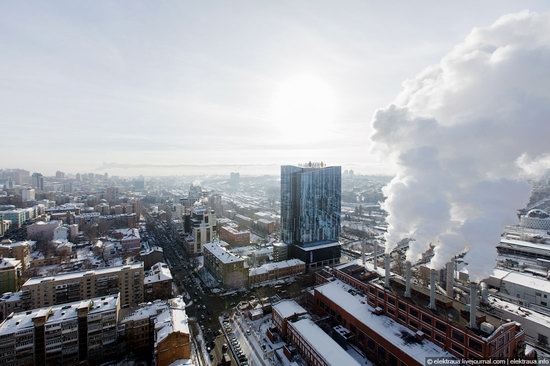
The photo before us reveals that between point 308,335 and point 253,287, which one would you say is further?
point 253,287

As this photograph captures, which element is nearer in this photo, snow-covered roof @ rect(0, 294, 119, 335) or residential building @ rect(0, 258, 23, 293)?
snow-covered roof @ rect(0, 294, 119, 335)

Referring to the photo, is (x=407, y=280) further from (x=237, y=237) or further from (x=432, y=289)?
(x=237, y=237)

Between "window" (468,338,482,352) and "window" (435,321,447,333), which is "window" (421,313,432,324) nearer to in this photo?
"window" (435,321,447,333)

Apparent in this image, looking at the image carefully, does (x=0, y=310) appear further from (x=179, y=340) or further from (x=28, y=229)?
(x=28, y=229)

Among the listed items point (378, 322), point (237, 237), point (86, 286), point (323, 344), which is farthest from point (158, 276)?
point (378, 322)

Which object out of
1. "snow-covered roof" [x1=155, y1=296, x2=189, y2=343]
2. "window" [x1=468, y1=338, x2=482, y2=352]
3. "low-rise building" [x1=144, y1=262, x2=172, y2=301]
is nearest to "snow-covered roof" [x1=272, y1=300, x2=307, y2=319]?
"snow-covered roof" [x1=155, y1=296, x2=189, y2=343]

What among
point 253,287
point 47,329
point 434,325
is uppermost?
point 434,325

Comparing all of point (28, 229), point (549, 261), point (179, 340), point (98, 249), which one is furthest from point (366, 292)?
point (28, 229)
